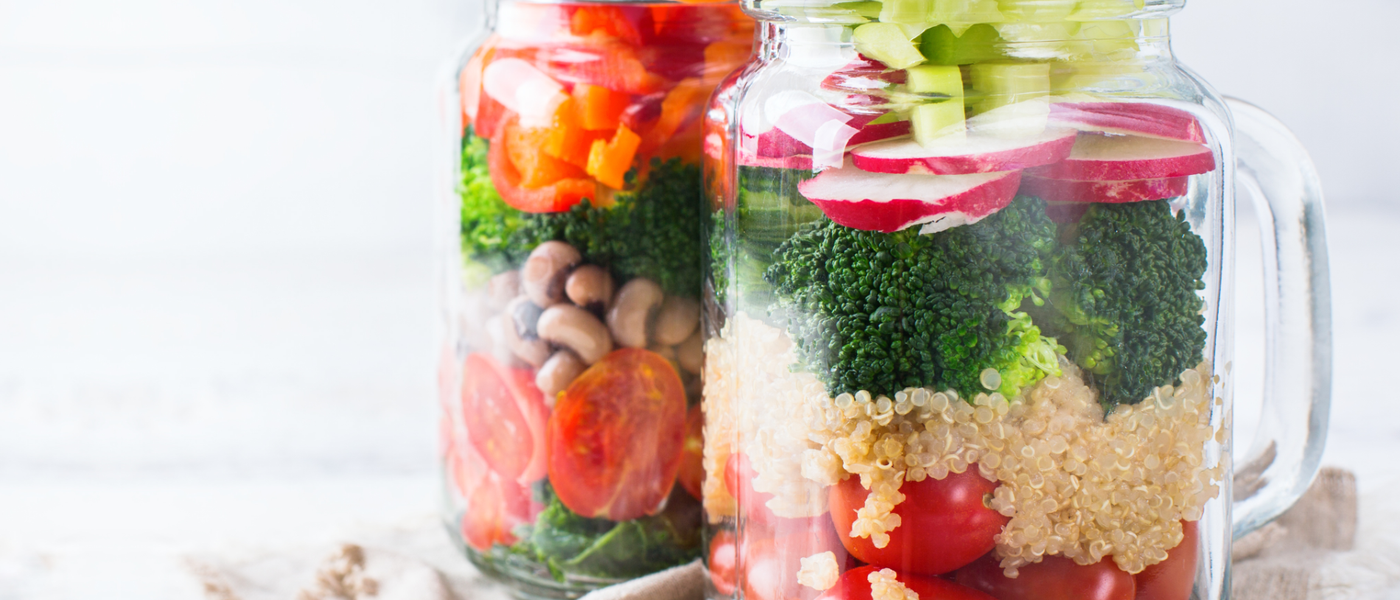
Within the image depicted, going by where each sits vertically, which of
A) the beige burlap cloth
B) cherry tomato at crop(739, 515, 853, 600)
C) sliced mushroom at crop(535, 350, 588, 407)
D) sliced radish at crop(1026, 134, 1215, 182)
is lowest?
the beige burlap cloth

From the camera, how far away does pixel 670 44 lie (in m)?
0.87

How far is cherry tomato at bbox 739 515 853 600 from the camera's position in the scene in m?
0.68

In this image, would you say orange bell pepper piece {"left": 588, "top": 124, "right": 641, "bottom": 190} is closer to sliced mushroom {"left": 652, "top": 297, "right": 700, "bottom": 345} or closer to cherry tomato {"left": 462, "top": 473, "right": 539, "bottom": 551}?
sliced mushroom {"left": 652, "top": 297, "right": 700, "bottom": 345}

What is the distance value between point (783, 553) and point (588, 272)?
0.90 ft

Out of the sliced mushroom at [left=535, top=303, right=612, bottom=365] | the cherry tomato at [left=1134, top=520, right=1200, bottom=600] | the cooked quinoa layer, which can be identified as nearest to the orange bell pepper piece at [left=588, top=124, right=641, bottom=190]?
the sliced mushroom at [left=535, top=303, right=612, bottom=365]

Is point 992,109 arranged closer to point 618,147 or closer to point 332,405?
point 618,147

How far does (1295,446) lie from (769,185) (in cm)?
46

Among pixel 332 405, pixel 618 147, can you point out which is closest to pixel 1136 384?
pixel 618 147

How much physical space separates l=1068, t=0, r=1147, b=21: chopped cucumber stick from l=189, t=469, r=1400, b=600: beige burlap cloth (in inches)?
20.5

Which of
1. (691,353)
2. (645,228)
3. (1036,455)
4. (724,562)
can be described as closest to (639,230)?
(645,228)

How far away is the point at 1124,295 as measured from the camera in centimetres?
63

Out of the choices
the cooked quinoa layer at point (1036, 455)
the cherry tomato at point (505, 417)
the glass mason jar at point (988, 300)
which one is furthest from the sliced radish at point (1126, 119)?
the cherry tomato at point (505, 417)

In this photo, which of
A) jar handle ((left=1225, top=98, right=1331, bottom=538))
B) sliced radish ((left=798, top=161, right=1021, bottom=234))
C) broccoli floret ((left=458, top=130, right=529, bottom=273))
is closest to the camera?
sliced radish ((left=798, top=161, right=1021, bottom=234))

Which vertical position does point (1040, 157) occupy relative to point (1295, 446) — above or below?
above
